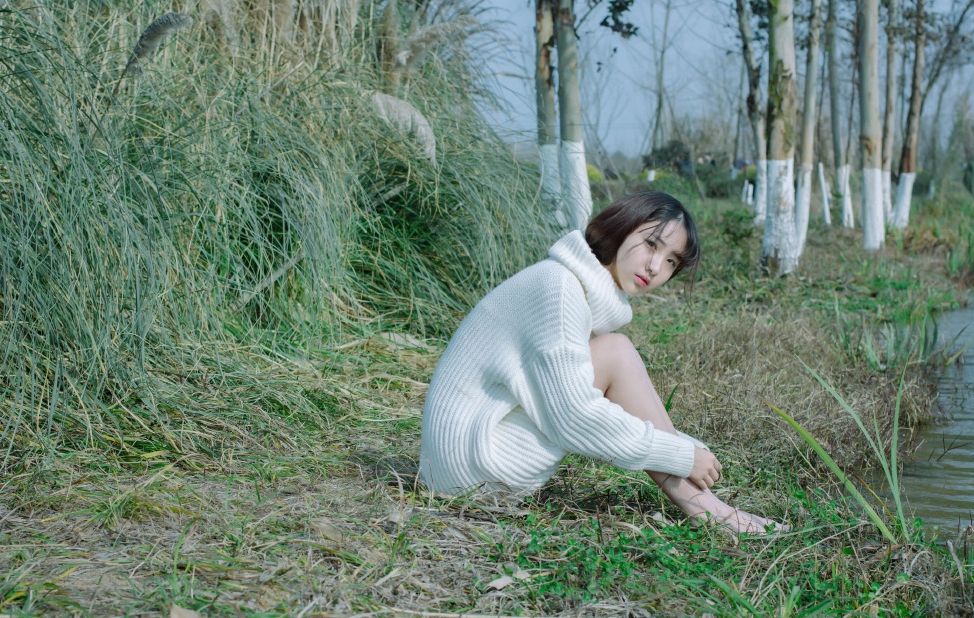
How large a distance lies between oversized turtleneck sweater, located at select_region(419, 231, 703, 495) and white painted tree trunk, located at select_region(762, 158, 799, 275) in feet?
16.2

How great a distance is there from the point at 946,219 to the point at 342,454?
1080cm

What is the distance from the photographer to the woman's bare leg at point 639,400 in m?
2.14

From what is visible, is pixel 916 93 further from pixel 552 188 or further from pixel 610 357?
pixel 610 357

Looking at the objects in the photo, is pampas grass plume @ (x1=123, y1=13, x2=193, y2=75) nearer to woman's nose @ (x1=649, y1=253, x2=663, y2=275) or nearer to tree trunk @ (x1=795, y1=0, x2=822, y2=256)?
woman's nose @ (x1=649, y1=253, x2=663, y2=275)

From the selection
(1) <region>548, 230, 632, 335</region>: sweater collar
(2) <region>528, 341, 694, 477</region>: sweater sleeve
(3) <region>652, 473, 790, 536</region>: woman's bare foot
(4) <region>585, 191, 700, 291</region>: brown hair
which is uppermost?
(4) <region>585, 191, 700, 291</region>: brown hair

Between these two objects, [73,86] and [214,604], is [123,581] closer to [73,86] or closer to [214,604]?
[214,604]

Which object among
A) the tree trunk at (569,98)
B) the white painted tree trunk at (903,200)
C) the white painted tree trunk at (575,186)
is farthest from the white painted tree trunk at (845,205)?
the white painted tree trunk at (575,186)

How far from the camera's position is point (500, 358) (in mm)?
2109


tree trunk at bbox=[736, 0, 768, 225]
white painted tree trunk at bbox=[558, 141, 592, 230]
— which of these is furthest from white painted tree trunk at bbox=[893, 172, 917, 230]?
white painted tree trunk at bbox=[558, 141, 592, 230]

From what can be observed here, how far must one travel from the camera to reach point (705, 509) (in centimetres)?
214

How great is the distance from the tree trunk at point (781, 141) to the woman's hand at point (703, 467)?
4968mm

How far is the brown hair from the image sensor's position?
2.17 m

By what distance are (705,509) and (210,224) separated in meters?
2.13

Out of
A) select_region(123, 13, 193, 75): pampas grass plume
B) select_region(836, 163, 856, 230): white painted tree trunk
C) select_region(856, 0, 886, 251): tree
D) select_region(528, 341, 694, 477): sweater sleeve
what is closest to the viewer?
select_region(528, 341, 694, 477): sweater sleeve
